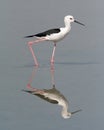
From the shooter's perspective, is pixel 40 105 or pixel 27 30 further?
pixel 27 30

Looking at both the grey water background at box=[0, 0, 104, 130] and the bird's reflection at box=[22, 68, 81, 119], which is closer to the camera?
the grey water background at box=[0, 0, 104, 130]

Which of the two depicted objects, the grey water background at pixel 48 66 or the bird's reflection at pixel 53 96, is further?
the bird's reflection at pixel 53 96

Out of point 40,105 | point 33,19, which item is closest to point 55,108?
point 40,105

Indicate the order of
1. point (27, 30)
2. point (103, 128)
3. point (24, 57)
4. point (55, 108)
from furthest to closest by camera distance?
point (27, 30), point (24, 57), point (55, 108), point (103, 128)

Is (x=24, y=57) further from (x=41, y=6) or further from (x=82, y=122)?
(x=41, y=6)

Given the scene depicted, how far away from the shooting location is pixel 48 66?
6145 millimetres

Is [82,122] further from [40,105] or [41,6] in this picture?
[41,6]

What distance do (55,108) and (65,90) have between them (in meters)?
0.57

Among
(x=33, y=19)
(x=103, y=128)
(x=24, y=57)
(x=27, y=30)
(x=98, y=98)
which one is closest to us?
(x=103, y=128)

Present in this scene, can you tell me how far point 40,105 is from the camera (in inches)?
175

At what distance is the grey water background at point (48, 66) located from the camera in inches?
161

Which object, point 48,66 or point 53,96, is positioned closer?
point 53,96

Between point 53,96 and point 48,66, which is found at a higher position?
point 53,96

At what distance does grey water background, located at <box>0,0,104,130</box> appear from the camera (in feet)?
13.4
